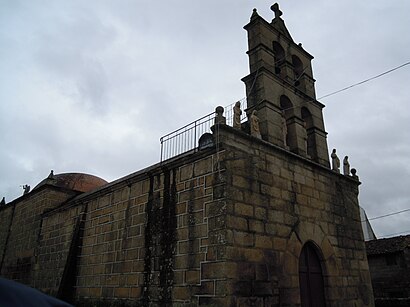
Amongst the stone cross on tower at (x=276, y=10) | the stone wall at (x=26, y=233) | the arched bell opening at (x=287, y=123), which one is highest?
the stone cross on tower at (x=276, y=10)

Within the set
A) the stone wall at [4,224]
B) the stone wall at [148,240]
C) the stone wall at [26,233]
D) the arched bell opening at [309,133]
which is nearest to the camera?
the stone wall at [148,240]

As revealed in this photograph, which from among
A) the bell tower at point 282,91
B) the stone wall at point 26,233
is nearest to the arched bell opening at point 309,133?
the bell tower at point 282,91

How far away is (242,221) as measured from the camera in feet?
20.8

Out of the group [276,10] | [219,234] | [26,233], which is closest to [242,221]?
[219,234]

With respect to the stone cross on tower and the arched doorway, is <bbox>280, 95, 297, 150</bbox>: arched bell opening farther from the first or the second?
the stone cross on tower

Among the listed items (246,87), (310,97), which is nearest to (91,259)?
(246,87)

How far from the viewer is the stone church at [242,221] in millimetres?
6336

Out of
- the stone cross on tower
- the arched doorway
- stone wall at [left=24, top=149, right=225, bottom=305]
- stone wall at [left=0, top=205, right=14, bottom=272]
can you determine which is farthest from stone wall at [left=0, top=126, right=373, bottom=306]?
stone wall at [left=0, top=205, right=14, bottom=272]

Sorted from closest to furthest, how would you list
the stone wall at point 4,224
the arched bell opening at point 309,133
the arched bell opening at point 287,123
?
the arched bell opening at point 287,123
the arched bell opening at point 309,133
the stone wall at point 4,224

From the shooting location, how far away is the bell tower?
8367mm

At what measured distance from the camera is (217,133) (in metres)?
6.72

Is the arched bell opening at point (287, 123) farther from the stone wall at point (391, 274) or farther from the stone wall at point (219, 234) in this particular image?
the stone wall at point (391, 274)

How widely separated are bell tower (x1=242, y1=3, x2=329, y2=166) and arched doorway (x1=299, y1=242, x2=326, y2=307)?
244 centimetres

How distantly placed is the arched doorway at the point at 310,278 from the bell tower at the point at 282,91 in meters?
2.44
